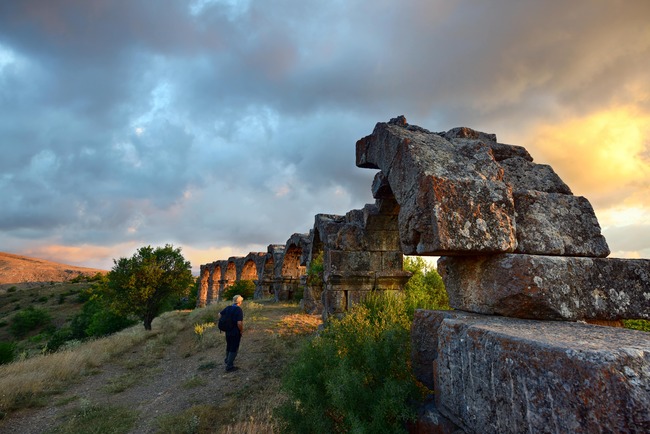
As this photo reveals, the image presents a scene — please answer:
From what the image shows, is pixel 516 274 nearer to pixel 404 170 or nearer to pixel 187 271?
pixel 404 170

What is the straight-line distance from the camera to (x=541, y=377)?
4.31 feet

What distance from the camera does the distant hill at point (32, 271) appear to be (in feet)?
182

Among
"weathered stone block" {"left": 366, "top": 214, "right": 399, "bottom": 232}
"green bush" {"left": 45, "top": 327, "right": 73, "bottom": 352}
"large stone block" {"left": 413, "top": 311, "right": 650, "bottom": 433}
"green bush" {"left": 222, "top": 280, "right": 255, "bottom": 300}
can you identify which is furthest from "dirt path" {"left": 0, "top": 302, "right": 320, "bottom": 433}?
"green bush" {"left": 222, "top": 280, "right": 255, "bottom": 300}

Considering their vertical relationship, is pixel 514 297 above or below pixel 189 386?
above

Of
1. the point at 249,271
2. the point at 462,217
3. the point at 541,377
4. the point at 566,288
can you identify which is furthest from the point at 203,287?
the point at 541,377

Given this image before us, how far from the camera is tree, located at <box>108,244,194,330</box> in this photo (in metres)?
13.6

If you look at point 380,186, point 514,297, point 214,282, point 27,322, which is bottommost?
point 27,322

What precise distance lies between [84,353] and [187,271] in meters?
6.31

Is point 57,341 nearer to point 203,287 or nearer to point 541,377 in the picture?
point 203,287

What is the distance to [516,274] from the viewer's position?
2.15 meters

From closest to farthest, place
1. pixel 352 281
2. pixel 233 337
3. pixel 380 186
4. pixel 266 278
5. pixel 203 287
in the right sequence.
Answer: pixel 380 186 → pixel 233 337 → pixel 352 281 → pixel 266 278 → pixel 203 287

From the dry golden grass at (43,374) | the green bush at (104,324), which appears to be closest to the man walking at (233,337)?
the dry golden grass at (43,374)

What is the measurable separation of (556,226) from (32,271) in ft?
265

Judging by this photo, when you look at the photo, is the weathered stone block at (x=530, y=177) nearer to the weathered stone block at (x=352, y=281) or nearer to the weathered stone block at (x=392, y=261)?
the weathered stone block at (x=392, y=261)
